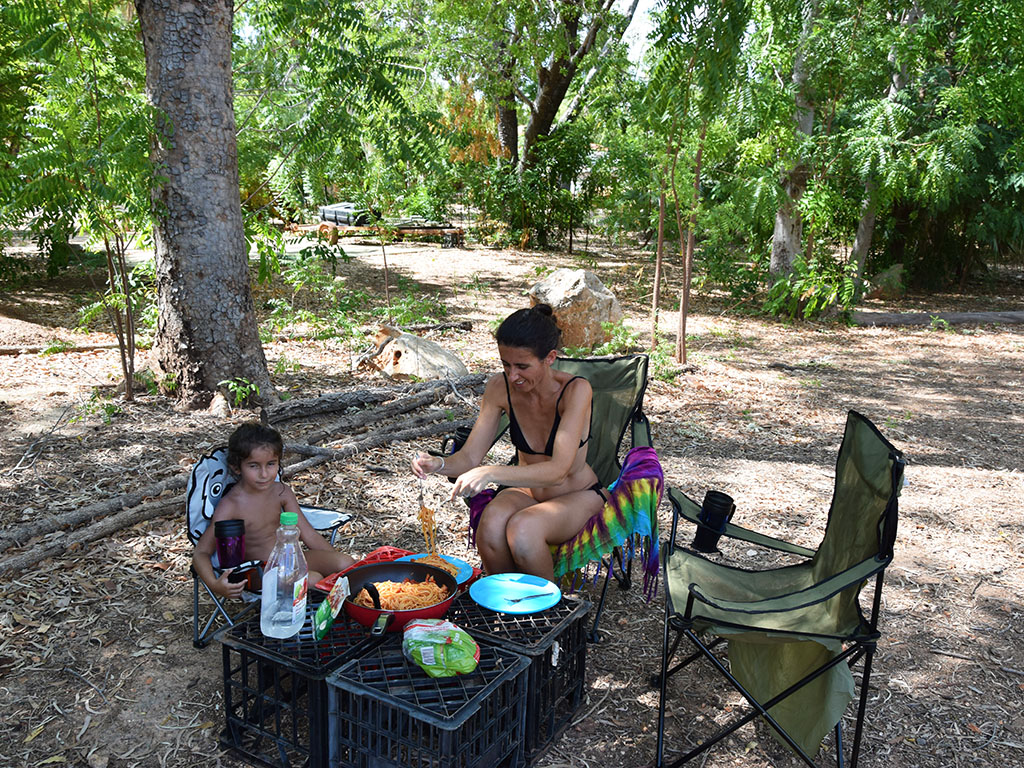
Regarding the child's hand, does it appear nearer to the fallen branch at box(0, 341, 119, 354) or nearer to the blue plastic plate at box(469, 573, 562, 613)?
the blue plastic plate at box(469, 573, 562, 613)

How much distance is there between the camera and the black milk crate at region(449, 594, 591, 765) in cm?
233

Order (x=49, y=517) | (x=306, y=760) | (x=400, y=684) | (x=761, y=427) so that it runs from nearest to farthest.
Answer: (x=400, y=684) → (x=306, y=760) → (x=49, y=517) → (x=761, y=427)

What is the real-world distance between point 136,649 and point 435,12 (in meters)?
13.6

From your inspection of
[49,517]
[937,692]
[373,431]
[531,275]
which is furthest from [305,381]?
[531,275]

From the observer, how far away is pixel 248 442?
287cm

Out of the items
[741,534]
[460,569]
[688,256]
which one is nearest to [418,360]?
[688,256]

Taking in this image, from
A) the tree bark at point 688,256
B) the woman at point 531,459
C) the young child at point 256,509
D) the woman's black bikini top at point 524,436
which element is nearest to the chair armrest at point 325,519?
the young child at point 256,509

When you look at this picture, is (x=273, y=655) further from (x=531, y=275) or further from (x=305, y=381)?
(x=531, y=275)

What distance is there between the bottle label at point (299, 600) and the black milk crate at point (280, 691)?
0.18 ft

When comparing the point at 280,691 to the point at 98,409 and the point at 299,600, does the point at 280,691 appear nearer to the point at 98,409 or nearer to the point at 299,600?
the point at 299,600

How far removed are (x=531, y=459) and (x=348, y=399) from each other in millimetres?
2781

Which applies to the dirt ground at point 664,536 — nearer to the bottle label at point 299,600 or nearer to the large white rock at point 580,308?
the bottle label at point 299,600

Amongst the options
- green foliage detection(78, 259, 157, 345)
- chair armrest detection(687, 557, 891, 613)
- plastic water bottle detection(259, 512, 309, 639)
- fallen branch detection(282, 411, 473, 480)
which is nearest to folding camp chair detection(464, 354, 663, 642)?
chair armrest detection(687, 557, 891, 613)

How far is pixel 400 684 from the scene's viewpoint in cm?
209
